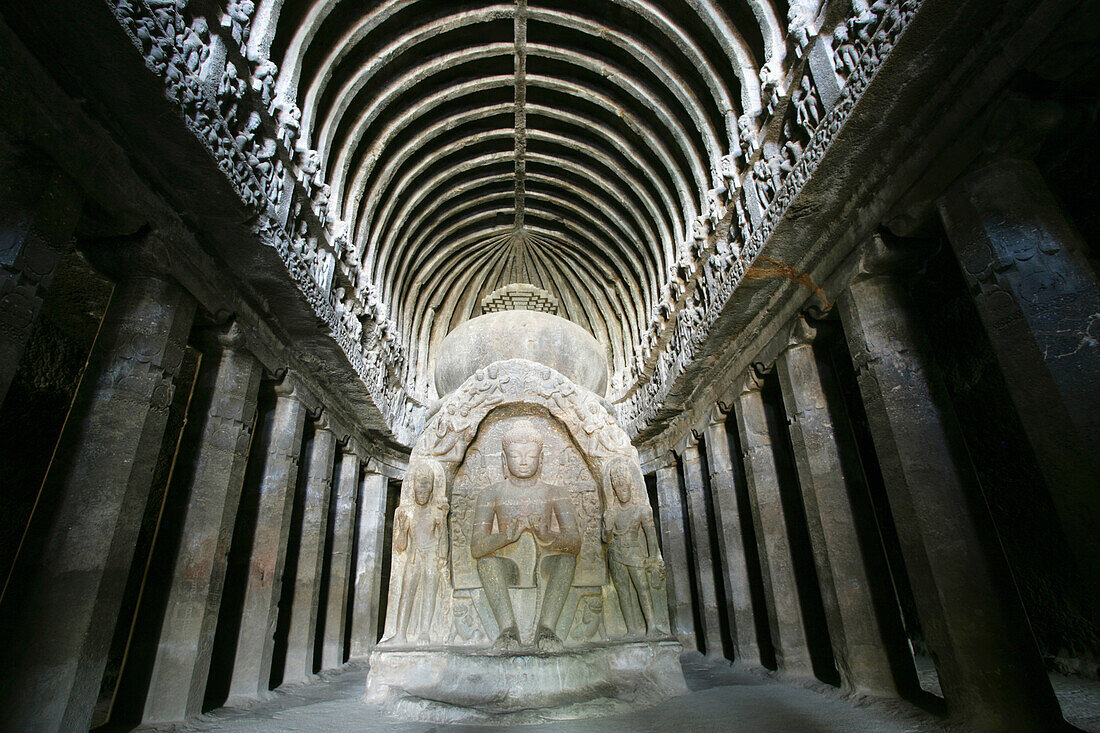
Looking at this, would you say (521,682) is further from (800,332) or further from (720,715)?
(800,332)

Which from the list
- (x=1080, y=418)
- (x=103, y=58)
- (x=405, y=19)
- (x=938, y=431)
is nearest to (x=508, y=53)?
(x=405, y=19)

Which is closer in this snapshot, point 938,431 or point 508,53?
point 938,431

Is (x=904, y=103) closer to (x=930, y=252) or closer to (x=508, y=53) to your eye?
(x=930, y=252)

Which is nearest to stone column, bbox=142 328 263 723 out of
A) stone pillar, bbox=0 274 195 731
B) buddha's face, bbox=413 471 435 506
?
stone pillar, bbox=0 274 195 731

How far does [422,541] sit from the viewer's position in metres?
5.77

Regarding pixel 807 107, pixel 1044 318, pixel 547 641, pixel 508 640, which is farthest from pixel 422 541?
Result: pixel 807 107

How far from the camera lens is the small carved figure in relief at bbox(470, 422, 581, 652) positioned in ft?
17.5

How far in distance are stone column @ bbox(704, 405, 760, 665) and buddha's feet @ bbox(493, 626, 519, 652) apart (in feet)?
17.0

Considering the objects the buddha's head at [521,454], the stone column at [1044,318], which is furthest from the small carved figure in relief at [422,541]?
the stone column at [1044,318]

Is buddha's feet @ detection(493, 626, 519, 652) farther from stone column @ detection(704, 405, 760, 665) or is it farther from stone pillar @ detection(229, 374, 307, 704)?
stone column @ detection(704, 405, 760, 665)

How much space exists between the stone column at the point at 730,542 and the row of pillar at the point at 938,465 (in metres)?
0.43

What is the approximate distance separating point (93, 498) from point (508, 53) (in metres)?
9.96

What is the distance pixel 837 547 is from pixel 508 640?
406 centimetres

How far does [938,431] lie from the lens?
5.03 m
